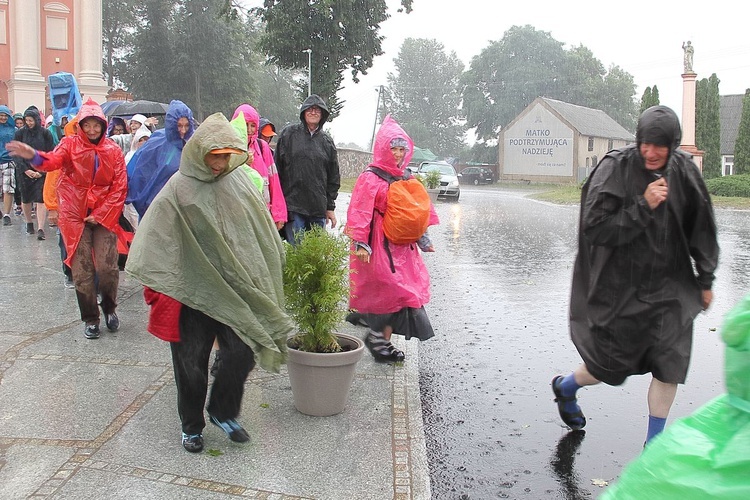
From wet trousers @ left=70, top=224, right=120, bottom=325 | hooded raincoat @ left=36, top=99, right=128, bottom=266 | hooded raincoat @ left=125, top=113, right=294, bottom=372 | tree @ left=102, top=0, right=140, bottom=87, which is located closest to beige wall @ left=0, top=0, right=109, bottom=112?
tree @ left=102, top=0, right=140, bottom=87

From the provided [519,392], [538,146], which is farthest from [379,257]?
[538,146]

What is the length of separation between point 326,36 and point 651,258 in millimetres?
28814

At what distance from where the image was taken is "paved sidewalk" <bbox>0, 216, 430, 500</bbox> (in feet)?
11.9

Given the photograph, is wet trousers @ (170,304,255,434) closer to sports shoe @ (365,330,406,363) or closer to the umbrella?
sports shoe @ (365,330,406,363)

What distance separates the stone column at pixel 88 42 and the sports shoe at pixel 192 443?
3016 cm

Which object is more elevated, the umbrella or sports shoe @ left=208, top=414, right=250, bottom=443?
the umbrella

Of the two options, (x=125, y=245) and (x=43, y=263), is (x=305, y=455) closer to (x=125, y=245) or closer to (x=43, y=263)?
(x=125, y=245)

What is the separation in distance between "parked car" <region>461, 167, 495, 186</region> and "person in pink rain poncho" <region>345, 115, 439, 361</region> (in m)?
55.3

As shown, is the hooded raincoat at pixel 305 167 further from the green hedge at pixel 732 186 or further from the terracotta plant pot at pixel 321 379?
the green hedge at pixel 732 186

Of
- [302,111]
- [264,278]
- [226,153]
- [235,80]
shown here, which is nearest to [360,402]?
Result: [264,278]

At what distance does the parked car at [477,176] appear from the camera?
2378 inches

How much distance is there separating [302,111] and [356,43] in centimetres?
2609

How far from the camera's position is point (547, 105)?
60562 millimetres

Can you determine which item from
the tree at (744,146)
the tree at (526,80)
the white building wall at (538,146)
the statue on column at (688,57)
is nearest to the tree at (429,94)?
the tree at (526,80)
